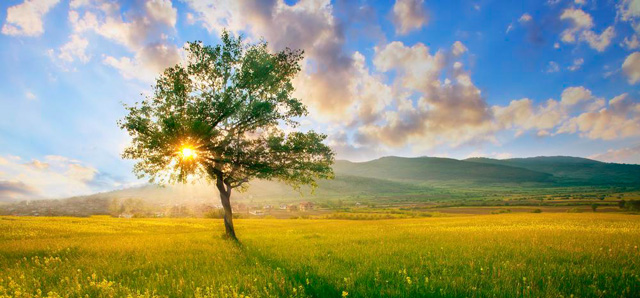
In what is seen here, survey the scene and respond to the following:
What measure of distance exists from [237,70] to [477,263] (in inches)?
729

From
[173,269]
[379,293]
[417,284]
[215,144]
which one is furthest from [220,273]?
[215,144]

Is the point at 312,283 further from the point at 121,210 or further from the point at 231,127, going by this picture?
the point at 121,210

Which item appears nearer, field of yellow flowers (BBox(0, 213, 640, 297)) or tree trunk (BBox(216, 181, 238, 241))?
field of yellow flowers (BBox(0, 213, 640, 297))

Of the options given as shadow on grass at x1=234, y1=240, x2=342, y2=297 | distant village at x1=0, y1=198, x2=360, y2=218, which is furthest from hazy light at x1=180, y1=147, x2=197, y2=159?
distant village at x1=0, y1=198, x2=360, y2=218

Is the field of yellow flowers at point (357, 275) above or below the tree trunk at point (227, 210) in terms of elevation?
below

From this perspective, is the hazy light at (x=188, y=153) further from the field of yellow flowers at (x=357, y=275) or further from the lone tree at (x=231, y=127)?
the field of yellow flowers at (x=357, y=275)

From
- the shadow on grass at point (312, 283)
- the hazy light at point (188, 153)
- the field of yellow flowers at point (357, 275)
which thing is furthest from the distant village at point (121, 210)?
the shadow on grass at point (312, 283)

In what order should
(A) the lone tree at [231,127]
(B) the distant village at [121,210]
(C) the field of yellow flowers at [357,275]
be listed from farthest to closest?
1. (B) the distant village at [121,210]
2. (A) the lone tree at [231,127]
3. (C) the field of yellow flowers at [357,275]

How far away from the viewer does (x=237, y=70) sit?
19.9 meters

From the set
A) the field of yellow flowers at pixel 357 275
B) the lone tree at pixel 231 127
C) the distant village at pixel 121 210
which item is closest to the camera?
the field of yellow flowers at pixel 357 275

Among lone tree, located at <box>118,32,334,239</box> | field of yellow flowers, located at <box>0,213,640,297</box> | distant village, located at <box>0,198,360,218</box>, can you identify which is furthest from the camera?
distant village, located at <box>0,198,360,218</box>

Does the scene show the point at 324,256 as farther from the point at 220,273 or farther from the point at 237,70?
the point at 237,70

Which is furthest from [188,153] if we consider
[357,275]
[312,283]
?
[357,275]

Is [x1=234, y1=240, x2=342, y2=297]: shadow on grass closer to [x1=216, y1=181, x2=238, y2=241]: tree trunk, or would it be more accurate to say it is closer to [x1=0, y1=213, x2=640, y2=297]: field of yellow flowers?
[x1=0, y1=213, x2=640, y2=297]: field of yellow flowers
